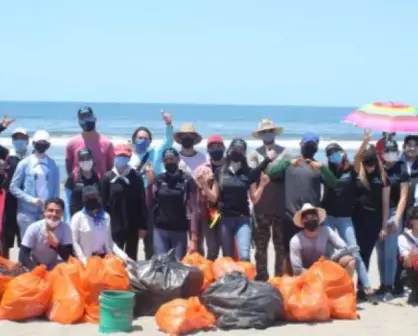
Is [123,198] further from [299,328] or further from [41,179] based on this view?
[299,328]

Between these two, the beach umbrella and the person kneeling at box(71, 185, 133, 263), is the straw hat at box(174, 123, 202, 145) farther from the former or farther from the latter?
the beach umbrella

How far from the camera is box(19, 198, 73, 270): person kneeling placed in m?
7.11

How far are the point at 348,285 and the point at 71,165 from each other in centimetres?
332

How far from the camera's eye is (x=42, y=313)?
6.80 m

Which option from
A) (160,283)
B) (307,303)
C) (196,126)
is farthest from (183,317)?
(196,126)

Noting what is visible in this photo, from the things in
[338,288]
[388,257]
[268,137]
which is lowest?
[338,288]

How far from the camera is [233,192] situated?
7594 millimetres

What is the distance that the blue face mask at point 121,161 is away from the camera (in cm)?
758

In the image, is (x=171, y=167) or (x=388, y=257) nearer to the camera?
(x=171, y=167)

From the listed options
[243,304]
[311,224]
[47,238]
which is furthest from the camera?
[311,224]

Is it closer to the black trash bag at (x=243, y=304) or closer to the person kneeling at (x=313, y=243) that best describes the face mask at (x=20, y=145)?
the black trash bag at (x=243, y=304)

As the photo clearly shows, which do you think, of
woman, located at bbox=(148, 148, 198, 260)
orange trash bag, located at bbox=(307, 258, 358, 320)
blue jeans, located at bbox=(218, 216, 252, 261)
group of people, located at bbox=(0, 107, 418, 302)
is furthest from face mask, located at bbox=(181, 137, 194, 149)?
orange trash bag, located at bbox=(307, 258, 358, 320)

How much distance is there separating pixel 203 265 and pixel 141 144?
1793 millimetres

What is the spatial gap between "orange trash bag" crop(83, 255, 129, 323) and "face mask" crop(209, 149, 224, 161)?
5.64ft
